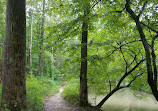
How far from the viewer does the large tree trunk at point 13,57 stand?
3293 mm

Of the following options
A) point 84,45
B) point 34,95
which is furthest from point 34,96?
point 84,45

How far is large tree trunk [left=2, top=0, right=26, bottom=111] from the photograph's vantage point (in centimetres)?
329

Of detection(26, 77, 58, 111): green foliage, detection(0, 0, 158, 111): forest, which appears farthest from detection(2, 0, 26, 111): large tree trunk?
detection(26, 77, 58, 111): green foliage

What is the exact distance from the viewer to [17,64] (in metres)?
3.34

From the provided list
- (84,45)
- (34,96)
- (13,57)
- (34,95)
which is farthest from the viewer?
(84,45)

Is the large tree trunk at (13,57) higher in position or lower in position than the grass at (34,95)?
higher

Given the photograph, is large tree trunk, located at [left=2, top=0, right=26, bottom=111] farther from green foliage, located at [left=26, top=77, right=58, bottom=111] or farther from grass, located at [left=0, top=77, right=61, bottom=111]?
green foliage, located at [left=26, top=77, right=58, bottom=111]

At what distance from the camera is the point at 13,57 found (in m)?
3.29

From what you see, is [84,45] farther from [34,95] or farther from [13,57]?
[13,57]

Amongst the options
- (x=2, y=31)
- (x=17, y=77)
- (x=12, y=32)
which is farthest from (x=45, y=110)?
(x=2, y=31)

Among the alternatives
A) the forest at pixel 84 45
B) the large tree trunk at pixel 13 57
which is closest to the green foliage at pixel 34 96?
the forest at pixel 84 45

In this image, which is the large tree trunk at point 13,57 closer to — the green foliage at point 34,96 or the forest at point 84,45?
the forest at point 84,45

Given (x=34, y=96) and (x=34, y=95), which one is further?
(x=34, y=95)

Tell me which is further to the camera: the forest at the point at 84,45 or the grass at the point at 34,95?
the grass at the point at 34,95
